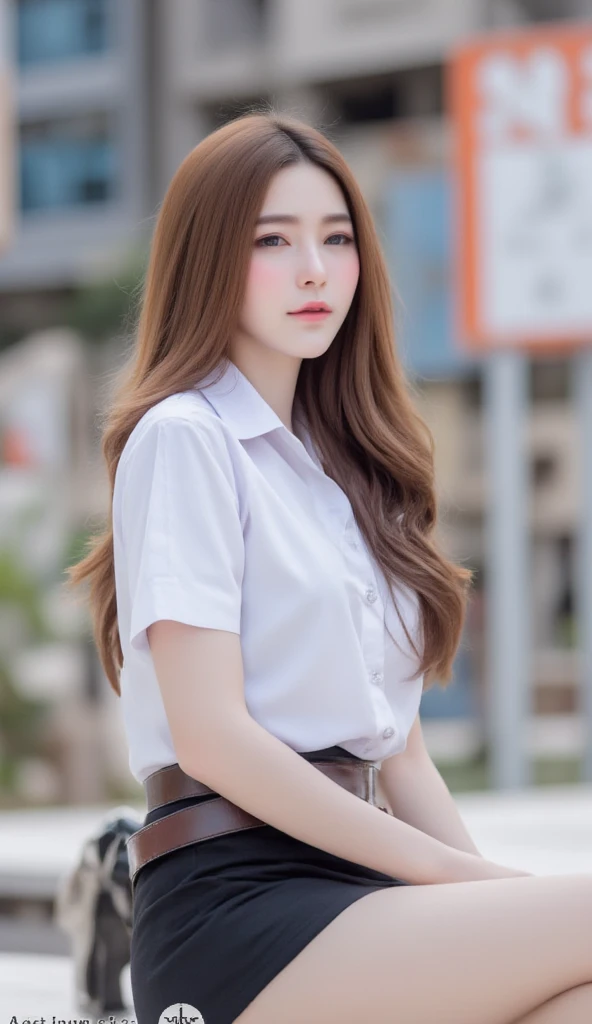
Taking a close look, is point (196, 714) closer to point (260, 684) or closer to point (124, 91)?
point (260, 684)

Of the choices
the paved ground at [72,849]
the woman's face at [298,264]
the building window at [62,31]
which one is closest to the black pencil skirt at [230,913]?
the woman's face at [298,264]

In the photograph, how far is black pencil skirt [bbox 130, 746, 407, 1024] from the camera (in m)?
1.38

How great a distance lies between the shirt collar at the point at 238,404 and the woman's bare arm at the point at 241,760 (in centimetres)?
26

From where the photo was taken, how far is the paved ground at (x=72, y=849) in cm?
279

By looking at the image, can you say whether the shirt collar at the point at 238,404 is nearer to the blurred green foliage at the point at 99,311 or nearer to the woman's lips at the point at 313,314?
the woman's lips at the point at 313,314

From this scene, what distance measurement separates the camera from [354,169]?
16.3 metres

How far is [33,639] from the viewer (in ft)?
30.2

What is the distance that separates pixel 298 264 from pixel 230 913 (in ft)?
2.27

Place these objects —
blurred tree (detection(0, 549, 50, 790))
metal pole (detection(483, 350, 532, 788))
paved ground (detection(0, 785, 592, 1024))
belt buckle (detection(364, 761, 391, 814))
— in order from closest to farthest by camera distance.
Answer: belt buckle (detection(364, 761, 391, 814))
paved ground (detection(0, 785, 592, 1024))
metal pole (detection(483, 350, 532, 788))
blurred tree (detection(0, 549, 50, 790))

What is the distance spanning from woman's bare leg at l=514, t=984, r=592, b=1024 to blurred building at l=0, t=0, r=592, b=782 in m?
15.3

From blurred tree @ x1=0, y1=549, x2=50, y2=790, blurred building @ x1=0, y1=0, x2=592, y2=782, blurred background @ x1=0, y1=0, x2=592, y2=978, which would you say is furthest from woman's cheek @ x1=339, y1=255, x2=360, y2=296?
blurred building @ x1=0, y1=0, x2=592, y2=782

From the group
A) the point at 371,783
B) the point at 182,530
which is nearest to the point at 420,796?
the point at 371,783

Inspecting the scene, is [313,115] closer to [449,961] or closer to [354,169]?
[354,169]

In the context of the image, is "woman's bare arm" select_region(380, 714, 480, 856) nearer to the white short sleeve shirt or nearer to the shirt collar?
the white short sleeve shirt
